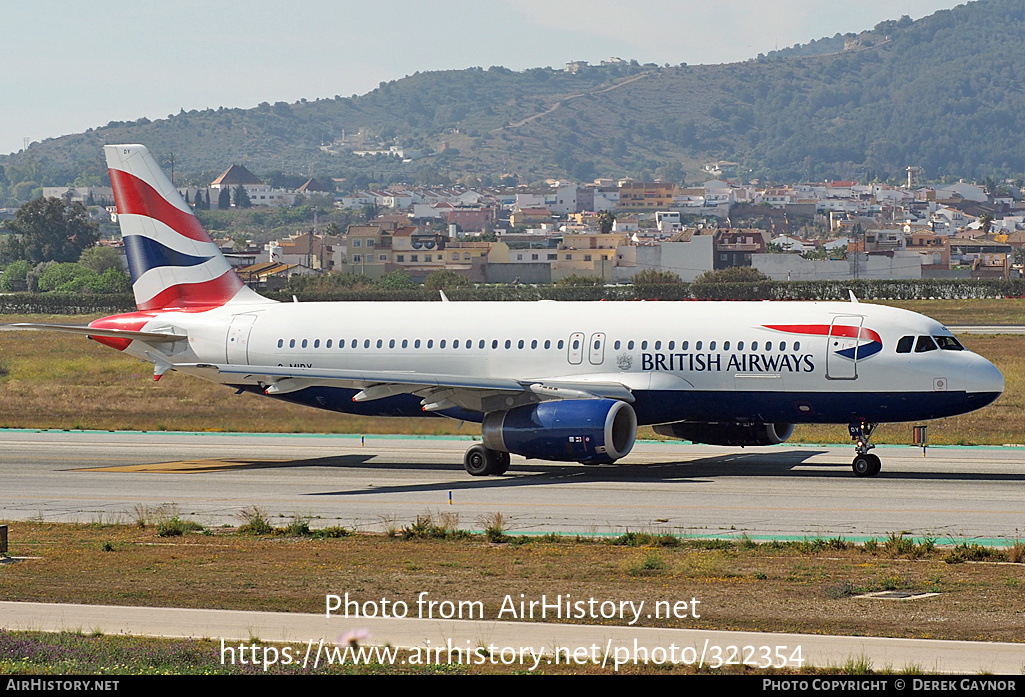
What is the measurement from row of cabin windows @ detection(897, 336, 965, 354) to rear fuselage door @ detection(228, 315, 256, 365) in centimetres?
1982

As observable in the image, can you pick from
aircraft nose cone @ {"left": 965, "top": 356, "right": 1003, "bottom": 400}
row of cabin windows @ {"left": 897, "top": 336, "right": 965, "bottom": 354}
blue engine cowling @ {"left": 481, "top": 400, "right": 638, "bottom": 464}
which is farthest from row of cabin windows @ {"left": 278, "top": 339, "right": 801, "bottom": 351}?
aircraft nose cone @ {"left": 965, "top": 356, "right": 1003, "bottom": 400}

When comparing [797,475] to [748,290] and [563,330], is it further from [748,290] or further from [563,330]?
[748,290]

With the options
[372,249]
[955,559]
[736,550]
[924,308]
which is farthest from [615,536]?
[372,249]

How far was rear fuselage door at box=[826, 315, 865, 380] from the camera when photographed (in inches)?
1366

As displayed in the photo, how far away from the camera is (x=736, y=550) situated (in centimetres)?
2450

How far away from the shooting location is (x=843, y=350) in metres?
34.8

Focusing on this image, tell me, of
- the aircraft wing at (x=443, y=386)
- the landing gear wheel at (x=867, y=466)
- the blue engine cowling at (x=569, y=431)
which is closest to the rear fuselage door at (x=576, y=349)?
the aircraft wing at (x=443, y=386)

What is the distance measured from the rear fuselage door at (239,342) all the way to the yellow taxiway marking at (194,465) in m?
3.17

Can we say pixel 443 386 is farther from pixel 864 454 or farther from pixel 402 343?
pixel 864 454

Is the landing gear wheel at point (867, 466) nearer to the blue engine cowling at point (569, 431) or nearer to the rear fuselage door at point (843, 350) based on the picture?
the rear fuselage door at point (843, 350)

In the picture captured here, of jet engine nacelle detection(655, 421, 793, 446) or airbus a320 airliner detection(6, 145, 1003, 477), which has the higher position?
airbus a320 airliner detection(6, 145, 1003, 477)

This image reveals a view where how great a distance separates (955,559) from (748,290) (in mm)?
98343

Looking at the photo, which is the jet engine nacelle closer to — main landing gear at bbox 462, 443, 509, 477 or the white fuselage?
the white fuselage
